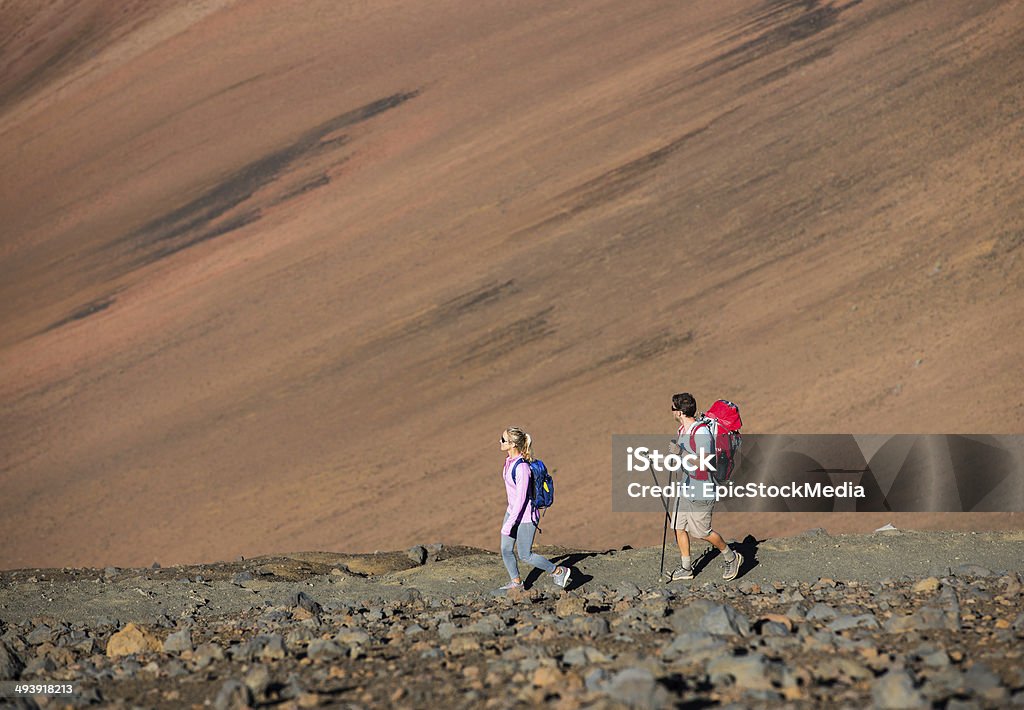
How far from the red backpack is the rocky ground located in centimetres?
88

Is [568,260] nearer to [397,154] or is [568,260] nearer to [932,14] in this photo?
[397,154]

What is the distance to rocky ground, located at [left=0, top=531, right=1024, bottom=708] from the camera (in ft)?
15.1

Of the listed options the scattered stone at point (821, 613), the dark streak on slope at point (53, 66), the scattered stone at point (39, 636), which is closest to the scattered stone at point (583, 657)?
the scattered stone at point (821, 613)

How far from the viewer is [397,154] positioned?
978 inches

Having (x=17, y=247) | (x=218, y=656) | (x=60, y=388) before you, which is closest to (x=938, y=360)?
(x=218, y=656)

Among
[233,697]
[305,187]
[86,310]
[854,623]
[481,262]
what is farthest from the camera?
[305,187]

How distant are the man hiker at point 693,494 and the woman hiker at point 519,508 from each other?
3.27 feet

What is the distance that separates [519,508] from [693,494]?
1.36 m

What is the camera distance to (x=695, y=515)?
793 cm

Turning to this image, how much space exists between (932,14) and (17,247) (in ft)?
73.9

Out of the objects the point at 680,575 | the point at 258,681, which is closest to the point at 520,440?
the point at 680,575

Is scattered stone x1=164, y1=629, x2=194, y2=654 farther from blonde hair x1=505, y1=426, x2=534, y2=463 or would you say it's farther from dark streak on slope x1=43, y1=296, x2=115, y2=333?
dark streak on slope x1=43, y1=296, x2=115, y2=333

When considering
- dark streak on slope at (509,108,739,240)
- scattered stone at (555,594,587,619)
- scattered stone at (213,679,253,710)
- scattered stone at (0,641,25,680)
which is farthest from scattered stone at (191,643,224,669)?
dark streak on slope at (509,108,739,240)

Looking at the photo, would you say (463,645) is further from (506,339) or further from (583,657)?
(506,339)
